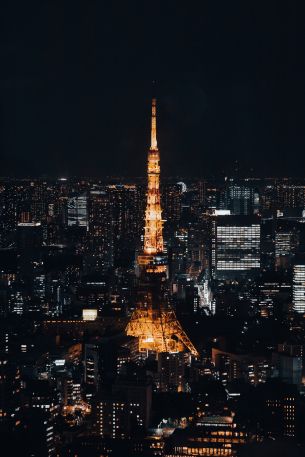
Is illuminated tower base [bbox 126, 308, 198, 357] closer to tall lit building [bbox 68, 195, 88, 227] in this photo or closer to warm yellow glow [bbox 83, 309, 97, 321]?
warm yellow glow [bbox 83, 309, 97, 321]

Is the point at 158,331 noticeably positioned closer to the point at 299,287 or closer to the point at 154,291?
the point at 154,291

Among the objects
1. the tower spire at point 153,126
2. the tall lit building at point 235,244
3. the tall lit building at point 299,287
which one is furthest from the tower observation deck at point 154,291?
the tall lit building at point 235,244

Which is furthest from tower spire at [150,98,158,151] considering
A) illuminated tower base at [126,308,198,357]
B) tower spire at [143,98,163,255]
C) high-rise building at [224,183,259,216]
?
high-rise building at [224,183,259,216]

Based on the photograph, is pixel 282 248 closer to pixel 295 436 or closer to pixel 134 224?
pixel 134 224

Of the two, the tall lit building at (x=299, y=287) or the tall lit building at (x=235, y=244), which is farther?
the tall lit building at (x=235, y=244)

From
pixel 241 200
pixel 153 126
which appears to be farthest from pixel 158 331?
pixel 241 200

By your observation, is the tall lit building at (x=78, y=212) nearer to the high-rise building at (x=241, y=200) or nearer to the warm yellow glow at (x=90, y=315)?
the high-rise building at (x=241, y=200)

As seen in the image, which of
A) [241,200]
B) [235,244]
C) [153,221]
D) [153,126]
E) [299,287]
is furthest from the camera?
[235,244]
